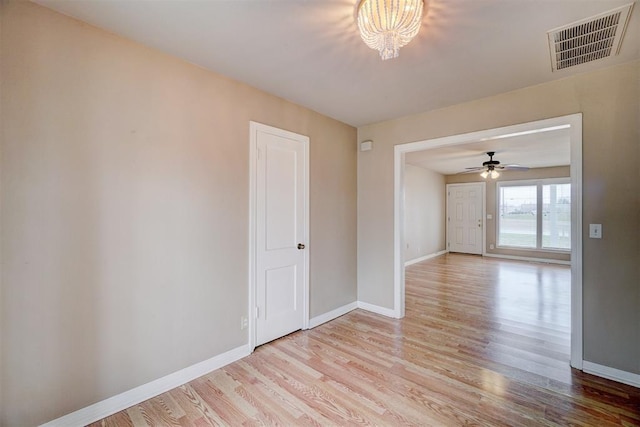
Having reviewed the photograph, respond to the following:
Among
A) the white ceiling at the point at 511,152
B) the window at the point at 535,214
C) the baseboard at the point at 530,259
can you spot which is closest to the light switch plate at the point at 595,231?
the white ceiling at the point at 511,152

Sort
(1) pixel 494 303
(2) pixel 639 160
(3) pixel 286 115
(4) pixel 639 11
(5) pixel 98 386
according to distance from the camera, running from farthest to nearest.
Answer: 1. (1) pixel 494 303
2. (3) pixel 286 115
3. (2) pixel 639 160
4. (5) pixel 98 386
5. (4) pixel 639 11

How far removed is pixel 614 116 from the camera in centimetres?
215

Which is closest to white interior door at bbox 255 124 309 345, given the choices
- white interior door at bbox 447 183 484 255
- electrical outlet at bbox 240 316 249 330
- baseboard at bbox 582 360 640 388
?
electrical outlet at bbox 240 316 249 330

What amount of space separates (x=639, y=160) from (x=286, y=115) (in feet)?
9.77

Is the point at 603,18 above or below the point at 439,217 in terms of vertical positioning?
above

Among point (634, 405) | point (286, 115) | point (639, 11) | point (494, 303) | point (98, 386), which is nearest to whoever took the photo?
point (639, 11)

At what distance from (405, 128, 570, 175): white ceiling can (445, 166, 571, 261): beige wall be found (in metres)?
0.29

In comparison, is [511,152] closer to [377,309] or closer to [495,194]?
[495,194]

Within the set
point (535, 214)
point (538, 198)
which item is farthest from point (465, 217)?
point (538, 198)

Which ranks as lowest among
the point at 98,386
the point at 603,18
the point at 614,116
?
the point at 98,386

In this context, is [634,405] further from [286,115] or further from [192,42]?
[192,42]

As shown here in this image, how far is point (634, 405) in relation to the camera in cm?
186

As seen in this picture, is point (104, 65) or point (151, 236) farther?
point (151, 236)

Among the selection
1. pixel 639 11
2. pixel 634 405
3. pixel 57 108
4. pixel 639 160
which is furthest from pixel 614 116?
pixel 57 108
